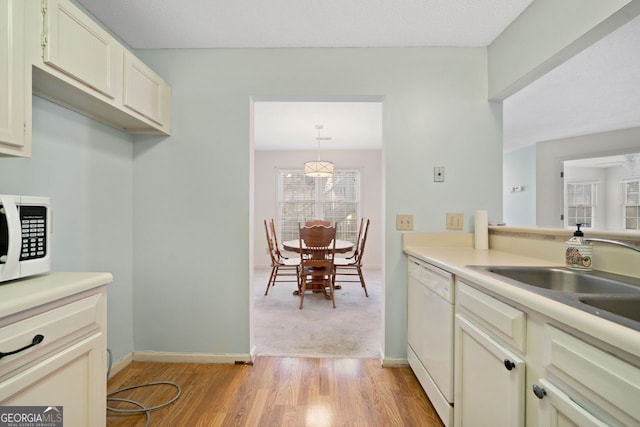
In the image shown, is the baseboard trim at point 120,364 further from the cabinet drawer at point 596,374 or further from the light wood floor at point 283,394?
the cabinet drawer at point 596,374

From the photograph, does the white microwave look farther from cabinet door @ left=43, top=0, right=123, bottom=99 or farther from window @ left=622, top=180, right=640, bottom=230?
window @ left=622, top=180, right=640, bottom=230

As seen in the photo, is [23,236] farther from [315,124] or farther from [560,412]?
[315,124]

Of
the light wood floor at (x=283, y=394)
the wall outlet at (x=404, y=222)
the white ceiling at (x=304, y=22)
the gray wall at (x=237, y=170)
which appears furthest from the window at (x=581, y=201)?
the light wood floor at (x=283, y=394)

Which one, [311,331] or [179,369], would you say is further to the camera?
[311,331]

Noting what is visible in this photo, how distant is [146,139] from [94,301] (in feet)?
4.63

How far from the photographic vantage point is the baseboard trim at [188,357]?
212 centimetres

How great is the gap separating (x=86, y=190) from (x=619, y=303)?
2.53m

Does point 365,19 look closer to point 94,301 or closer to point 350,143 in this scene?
point 94,301

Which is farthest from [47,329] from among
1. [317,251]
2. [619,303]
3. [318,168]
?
[318,168]

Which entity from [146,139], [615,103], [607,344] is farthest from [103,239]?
[615,103]

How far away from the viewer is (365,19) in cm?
182

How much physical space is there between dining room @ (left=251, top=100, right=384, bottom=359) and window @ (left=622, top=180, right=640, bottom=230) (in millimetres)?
3856

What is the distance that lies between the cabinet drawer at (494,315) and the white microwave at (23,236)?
1.66m

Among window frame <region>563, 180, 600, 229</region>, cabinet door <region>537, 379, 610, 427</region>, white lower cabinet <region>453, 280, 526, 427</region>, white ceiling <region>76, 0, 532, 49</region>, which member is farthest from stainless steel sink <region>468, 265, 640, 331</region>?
window frame <region>563, 180, 600, 229</region>
